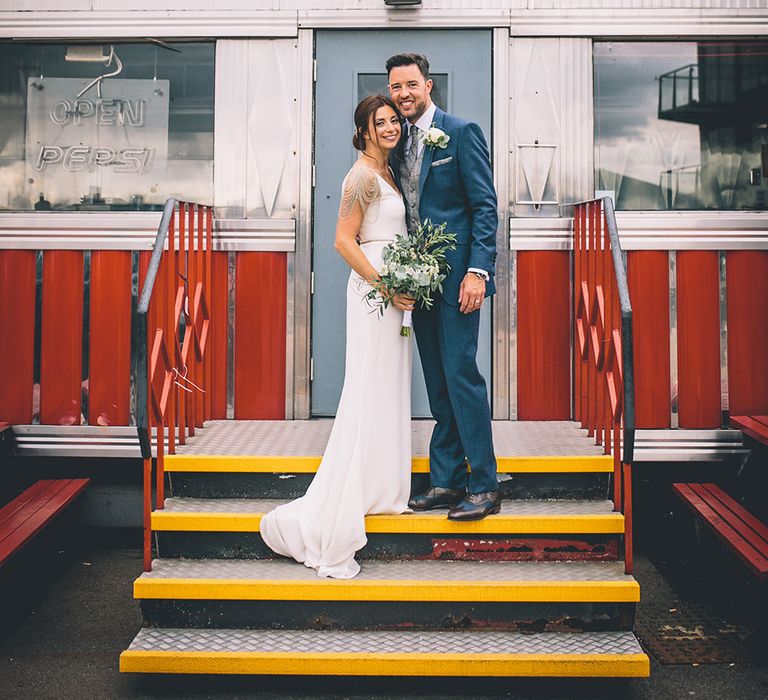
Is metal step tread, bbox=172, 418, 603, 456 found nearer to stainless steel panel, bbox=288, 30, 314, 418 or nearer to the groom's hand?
stainless steel panel, bbox=288, 30, 314, 418

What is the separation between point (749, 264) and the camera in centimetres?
519

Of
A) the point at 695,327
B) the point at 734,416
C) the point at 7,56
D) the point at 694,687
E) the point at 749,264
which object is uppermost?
the point at 7,56

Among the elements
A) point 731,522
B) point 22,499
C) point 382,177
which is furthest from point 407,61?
point 22,499

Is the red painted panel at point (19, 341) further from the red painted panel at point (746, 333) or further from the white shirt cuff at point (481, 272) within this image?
the red painted panel at point (746, 333)

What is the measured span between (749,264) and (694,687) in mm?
2588

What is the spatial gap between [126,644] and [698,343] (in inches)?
139

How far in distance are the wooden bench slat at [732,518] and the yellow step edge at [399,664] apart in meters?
1.14

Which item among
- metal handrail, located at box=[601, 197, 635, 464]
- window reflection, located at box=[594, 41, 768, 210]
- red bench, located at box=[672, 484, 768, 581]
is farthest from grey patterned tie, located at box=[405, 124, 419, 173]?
red bench, located at box=[672, 484, 768, 581]

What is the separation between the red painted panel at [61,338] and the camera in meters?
5.25

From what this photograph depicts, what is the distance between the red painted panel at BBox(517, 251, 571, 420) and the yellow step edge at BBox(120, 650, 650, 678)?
1.97 meters

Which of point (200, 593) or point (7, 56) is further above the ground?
point (7, 56)

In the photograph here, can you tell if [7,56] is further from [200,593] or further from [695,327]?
[695,327]

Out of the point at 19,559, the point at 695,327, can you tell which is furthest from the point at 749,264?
the point at 19,559

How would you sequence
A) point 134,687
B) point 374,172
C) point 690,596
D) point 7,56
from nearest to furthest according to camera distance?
point 134,687 → point 374,172 → point 690,596 → point 7,56
